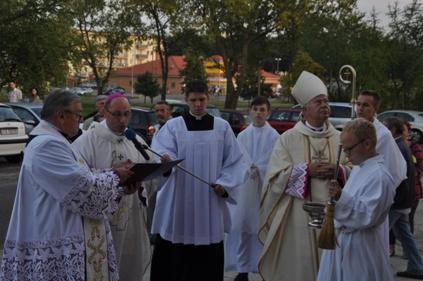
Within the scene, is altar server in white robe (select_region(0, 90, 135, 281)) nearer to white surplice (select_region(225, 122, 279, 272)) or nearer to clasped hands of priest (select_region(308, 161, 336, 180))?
clasped hands of priest (select_region(308, 161, 336, 180))

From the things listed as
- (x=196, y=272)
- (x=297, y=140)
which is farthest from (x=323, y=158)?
(x=196, y=272)

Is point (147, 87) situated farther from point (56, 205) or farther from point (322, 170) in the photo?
point (56, 205)

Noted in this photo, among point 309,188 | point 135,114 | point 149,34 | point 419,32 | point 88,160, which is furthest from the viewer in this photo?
point 149,34

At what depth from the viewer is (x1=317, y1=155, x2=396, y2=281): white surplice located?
3.99m

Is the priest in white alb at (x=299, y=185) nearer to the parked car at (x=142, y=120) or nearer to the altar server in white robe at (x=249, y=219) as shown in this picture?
the altar server in white robe at (x=249, y=219)

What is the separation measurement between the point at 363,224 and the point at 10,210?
783cm

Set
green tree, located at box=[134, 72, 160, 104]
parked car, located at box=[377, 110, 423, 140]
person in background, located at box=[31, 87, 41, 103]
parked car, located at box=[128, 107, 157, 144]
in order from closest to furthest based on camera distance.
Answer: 1. parked car, located at box=[128, 107, 157, 144]
2. parked car, located at box=[377, 110, 423, 140]
3. person in background, located at box=[31, 87, 41, 103]
4. green tree, located at box=[134, 72, 160, 104]

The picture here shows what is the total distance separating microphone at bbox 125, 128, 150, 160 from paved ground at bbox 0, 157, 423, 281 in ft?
6.91

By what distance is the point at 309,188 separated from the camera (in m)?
5.65

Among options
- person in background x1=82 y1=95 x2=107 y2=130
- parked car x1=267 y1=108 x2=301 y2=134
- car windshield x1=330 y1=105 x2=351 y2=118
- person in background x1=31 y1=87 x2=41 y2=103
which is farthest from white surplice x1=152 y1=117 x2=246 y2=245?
person in background x1=31 y1=87 x2=41 y2=103

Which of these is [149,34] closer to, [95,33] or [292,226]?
[95,33]

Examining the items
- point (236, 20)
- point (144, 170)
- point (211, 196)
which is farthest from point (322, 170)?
point (236, 20)

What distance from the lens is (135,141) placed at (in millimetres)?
5074

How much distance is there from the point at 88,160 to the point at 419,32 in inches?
1197
